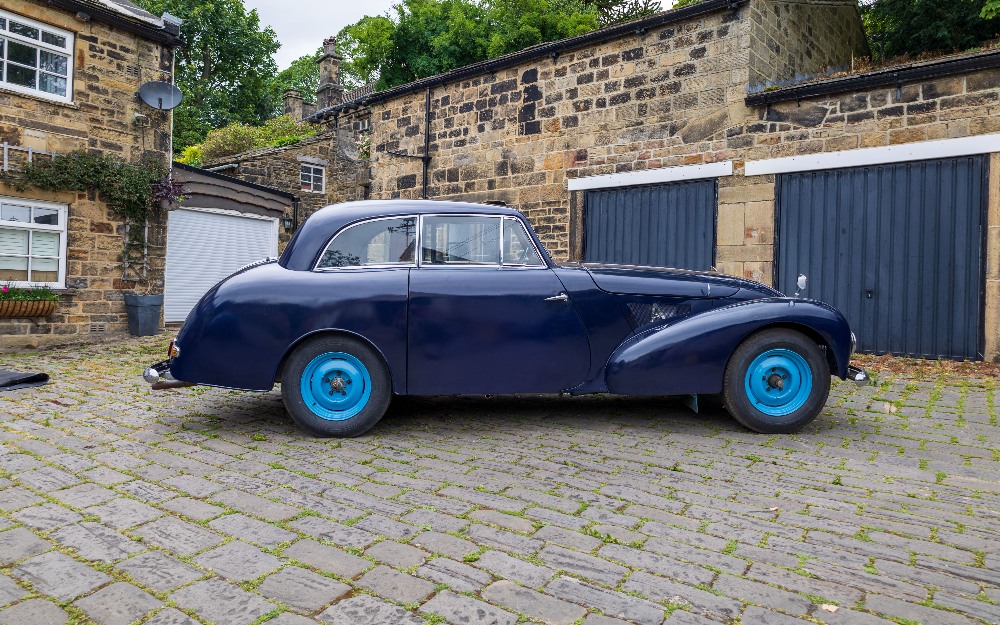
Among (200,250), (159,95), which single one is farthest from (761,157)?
(200,250)

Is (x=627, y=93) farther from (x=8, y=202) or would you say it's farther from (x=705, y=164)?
(x=8, y=202)

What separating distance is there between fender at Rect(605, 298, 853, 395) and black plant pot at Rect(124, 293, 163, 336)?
9603mm

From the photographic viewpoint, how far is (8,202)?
988 centimetres

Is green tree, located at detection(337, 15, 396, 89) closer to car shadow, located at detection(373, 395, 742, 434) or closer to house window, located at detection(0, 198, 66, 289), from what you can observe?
house window, located at detection(0, 198, 66, 289)

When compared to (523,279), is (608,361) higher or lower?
lower

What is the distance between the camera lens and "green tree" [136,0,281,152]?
3250 cm

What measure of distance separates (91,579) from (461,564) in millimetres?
1237

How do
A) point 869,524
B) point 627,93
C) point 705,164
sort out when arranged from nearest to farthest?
point 869,524, point 705,164, point 627,93

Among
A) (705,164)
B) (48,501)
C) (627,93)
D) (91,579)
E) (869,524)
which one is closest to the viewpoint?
(91,579)

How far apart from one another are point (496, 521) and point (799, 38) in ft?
33.7

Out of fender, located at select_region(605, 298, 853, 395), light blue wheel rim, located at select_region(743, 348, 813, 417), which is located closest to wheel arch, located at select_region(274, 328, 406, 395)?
fender, located at select_region(605, 298, 853, 395)

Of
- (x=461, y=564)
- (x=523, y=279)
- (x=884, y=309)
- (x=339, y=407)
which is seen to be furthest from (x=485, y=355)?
(x=884, y=309)

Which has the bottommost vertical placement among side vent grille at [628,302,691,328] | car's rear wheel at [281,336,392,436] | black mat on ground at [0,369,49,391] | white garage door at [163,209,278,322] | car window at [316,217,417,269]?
black mat on ground at [0,369,49,391]

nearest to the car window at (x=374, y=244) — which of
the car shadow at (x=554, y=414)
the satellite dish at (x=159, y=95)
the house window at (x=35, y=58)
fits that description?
the car shadow at (x=554, y=414)
